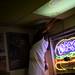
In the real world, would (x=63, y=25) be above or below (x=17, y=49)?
above

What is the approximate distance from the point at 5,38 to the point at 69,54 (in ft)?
4.16

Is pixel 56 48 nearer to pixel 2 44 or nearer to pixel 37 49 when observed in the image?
pixel 37 49

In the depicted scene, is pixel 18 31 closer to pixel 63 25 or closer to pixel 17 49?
pixel 17 49

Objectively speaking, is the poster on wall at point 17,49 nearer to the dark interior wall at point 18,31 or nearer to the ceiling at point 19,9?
the dark interior wall at point 18,31

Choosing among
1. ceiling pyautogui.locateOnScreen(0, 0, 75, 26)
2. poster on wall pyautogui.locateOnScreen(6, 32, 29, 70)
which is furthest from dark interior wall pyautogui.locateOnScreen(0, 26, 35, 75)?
ceiling pyautogui.locateOnScreen(0, 0, 75, 26)

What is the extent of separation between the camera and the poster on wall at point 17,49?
3.31m

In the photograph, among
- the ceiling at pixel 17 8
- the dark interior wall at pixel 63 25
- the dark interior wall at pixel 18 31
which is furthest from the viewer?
the dark interior wall at pixel 18 31

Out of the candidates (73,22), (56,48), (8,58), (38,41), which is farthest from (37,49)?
(73,22)

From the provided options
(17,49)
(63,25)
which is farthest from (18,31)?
(63,25)

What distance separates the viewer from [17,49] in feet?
11.2

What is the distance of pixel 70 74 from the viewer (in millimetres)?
2939

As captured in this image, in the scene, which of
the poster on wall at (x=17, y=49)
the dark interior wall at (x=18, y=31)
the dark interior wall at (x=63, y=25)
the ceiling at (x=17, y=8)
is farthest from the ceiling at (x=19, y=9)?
the poster on wall at (x=17, y=49)

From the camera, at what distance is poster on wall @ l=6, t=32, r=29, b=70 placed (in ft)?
10.9

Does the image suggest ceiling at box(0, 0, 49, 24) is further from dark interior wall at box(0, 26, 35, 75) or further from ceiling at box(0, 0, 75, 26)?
dark interior wall at box(0, 26, 35, 75)
